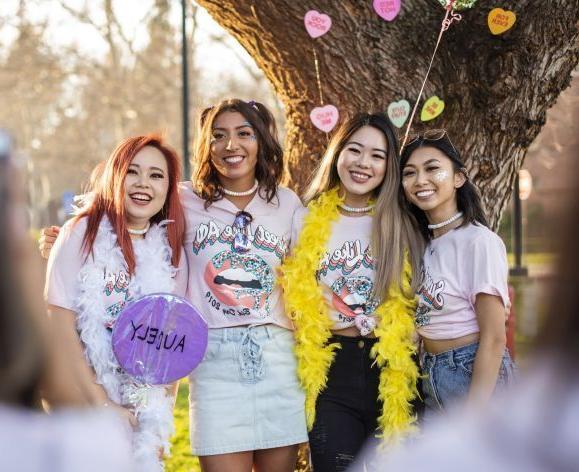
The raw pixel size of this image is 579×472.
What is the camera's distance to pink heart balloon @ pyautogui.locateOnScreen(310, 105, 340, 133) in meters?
3.78

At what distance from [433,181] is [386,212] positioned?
0.22 meters

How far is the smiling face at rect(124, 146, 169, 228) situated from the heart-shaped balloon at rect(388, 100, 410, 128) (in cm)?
117

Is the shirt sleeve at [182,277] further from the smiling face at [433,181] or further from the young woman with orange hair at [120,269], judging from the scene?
the smiling face at [433,181]

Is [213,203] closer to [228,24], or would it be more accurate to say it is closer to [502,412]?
[228,24]

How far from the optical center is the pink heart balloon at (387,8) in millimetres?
3648

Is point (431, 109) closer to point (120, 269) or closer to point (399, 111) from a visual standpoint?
point (399, 111)

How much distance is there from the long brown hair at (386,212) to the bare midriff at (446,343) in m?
0.24

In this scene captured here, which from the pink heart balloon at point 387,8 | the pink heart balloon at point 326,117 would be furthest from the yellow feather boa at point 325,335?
the pink heart balloon at point 387,8

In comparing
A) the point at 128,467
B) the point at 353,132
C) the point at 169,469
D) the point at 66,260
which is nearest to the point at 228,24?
the point at 353,132

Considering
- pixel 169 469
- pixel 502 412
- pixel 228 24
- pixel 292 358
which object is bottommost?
pixel 169 469

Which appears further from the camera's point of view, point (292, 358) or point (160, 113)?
point (160, 113)

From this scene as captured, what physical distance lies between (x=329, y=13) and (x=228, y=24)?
0.56 meters

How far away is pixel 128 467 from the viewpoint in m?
1.18

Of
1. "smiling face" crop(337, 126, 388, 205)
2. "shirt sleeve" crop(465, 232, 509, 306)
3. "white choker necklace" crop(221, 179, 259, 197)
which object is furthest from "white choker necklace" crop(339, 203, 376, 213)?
"shirt sleeve" crop(465, 232, 509, 306)
